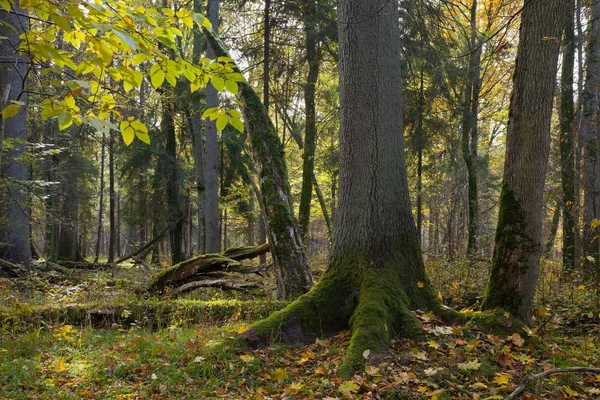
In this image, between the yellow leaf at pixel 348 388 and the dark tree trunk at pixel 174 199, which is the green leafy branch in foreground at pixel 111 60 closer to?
the yellow leaf at pixel 348 388

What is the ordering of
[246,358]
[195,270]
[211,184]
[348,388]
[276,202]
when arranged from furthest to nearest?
1. [211,184]
2. [195,270]
3. [276,202]
4. [246,358]
5. [348,388]

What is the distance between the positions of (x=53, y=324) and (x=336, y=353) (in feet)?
13.3

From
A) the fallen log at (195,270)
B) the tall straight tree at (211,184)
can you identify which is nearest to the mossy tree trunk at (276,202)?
the fallen log at (195,270)

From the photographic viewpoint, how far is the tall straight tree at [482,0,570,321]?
4539 millimetres

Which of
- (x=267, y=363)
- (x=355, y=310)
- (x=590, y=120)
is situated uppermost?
(x=590, y=120)

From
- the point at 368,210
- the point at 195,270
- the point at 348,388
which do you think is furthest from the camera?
the point at 195,270

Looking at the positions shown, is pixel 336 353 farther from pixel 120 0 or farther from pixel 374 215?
pixel 120 0

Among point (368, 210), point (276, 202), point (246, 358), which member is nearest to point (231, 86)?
Result: point (246, 358)

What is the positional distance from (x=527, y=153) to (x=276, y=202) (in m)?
3.77

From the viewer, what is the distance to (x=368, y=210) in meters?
5.28

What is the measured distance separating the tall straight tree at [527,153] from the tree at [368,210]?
972mm

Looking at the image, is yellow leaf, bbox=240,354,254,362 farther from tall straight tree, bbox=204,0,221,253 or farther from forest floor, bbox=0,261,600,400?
tall straight tree, bbox=204,0,221,253

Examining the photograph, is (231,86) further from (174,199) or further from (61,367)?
(174,199)

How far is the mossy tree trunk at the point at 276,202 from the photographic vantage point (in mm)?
6781
